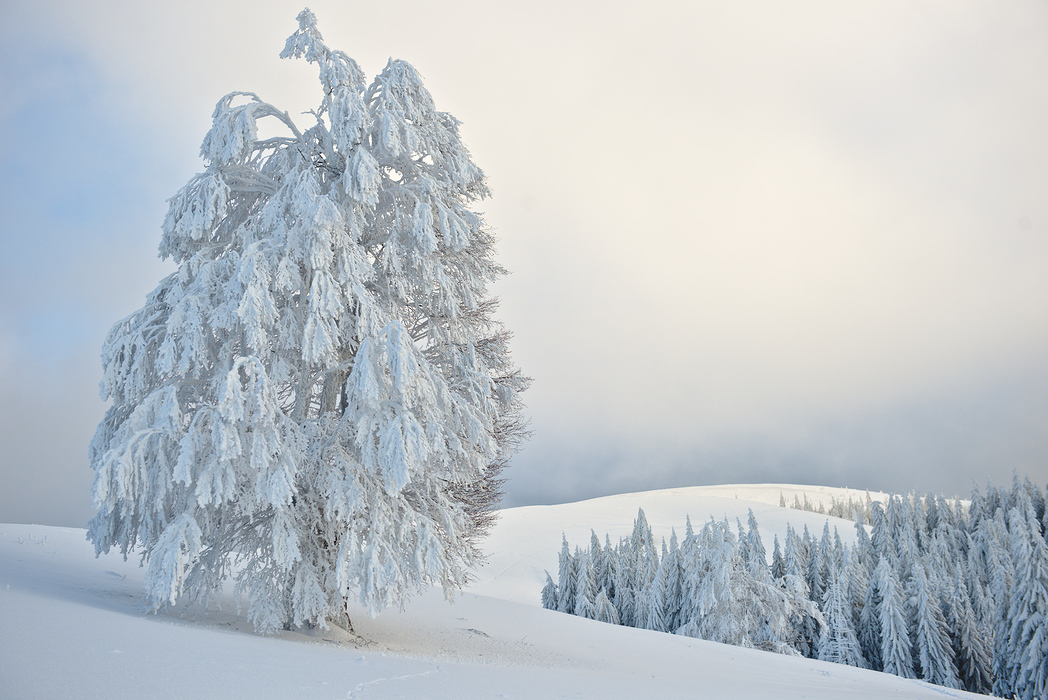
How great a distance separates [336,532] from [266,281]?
3548 millimetres

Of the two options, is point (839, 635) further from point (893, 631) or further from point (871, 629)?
point (871, 629)

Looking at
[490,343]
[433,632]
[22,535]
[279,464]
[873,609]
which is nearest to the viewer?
[279,464]

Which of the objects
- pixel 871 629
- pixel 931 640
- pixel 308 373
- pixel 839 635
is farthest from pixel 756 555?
pixel 308 373

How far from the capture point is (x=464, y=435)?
9.02 metres

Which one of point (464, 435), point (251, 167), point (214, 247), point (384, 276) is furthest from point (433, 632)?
point (251, 167)

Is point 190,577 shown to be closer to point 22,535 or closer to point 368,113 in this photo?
point 368,113

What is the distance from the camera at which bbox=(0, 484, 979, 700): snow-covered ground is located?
4.05 metres

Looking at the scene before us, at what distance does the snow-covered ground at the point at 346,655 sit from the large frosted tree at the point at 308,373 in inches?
35.2

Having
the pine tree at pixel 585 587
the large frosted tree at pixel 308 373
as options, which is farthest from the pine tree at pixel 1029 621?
the large frosted tree at pixel 308 373

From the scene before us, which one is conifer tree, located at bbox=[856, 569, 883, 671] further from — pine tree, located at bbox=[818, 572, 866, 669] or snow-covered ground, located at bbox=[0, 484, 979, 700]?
snow-covered ground, located at bbox=[0, 484, 979, 700]

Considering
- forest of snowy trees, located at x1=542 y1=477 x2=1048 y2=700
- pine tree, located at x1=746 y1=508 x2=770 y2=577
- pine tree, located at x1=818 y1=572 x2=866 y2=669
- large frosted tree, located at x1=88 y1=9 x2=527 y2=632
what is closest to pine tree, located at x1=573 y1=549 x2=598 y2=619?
forest of snowy trees, located at x1=542 y1=477 x2=1048 y2=700

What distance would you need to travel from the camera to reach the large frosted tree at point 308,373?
7184 mm

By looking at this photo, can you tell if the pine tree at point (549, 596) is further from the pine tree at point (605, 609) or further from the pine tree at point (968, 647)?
the pine tree at point (968, 647)

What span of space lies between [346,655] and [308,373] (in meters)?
3.95
